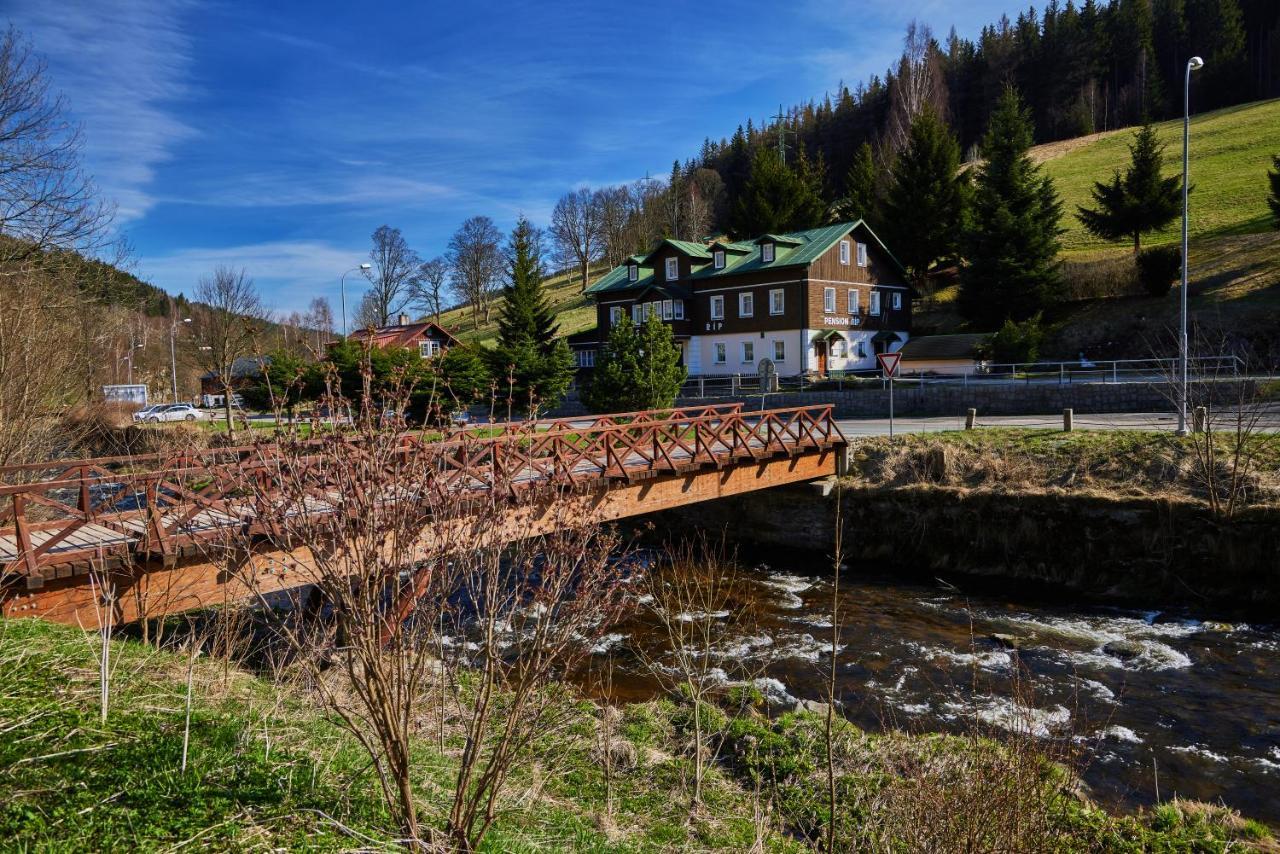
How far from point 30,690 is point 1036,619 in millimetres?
14908

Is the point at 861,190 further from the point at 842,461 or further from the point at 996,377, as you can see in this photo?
the point at 842,461

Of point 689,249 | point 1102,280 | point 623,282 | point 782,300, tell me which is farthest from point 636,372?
point 1102,280

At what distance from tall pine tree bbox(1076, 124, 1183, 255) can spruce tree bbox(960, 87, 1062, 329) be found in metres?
5.06

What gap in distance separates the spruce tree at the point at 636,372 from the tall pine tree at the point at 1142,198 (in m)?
31.3

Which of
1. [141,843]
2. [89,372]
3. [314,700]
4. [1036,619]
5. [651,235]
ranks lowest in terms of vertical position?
[1036,619]

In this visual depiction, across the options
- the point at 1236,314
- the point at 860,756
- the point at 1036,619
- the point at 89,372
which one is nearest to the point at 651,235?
the point at 1236,314

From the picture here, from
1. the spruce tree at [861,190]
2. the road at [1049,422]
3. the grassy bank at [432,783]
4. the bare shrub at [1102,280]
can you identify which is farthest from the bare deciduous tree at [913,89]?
the grassy bank at [432,783]

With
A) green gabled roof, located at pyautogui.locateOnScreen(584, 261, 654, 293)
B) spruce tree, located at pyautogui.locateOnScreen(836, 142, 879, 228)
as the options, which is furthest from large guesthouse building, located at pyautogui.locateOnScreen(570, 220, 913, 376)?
spruce tree, located at pyautogui.locateOnScreen(836, 142, 879, 228)

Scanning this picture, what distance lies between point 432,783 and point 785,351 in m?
39.3

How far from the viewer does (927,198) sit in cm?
4941

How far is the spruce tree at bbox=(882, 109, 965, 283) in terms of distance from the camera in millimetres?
49594

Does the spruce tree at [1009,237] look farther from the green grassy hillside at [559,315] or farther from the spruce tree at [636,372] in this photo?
the green grassy hillside at [559,315]

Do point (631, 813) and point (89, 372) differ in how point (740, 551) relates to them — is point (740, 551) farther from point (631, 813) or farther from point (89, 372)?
point (89, 372)

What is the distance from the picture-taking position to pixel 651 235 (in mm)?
85188
